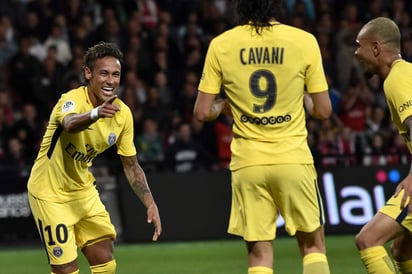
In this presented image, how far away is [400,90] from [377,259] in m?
1.19

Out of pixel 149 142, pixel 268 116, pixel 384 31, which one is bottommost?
pixel 149 142

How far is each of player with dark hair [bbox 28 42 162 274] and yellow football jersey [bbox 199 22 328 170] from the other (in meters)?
1.17

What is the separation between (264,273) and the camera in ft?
22.1

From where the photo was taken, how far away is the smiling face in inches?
303

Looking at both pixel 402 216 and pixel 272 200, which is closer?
pixel 272 200

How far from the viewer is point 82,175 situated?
26.5ft

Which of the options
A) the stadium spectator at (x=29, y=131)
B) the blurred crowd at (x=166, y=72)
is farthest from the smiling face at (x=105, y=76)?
the stadium spectator at (x=29, y=131)

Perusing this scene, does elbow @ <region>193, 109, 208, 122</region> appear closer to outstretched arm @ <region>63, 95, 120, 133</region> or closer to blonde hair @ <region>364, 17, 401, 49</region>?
outstretched arm @ <region>63, 95, 120, 133</region>

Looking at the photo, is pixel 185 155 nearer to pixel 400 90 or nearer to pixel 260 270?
pixel 400 90

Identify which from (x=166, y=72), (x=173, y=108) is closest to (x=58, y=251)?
(x=173, y=108)

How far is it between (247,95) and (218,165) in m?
9.39

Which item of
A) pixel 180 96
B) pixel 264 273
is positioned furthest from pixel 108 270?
pixel 180 96

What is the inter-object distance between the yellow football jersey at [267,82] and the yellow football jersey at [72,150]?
1.26m

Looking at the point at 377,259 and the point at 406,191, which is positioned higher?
the point at 406,191
